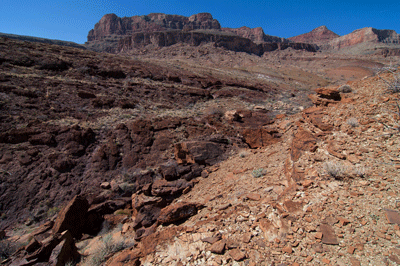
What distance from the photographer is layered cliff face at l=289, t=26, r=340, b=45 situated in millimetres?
140000

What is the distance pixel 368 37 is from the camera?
9875 cm

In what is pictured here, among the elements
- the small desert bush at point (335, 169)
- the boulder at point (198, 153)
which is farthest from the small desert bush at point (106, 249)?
the small desert bush at point (335, 169)

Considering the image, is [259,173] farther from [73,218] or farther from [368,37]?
[368,37]

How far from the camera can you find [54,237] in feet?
15.4

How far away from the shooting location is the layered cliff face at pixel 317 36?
140m

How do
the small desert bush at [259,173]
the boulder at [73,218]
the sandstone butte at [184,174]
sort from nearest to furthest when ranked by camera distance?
the sandstone butte at [184,174] < the small desert bush at [259,173] < the boulder at [73,218]

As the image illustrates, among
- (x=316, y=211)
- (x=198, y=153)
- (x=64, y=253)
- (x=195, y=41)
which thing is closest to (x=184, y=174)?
(x=198, y=153)

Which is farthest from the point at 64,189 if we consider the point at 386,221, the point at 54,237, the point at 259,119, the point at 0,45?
the point at 0,45

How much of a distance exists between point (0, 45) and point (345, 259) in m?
29.0

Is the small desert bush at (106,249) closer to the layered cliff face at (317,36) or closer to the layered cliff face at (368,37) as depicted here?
the layered cliff face at (368,37)

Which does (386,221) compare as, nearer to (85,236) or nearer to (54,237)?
(54,237)

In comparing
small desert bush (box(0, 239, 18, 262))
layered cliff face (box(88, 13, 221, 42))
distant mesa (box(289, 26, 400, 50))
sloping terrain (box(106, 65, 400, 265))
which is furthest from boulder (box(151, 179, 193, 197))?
distant mesa (box(289, 26, 400, 50))

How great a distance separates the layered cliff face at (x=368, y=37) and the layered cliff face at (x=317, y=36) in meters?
28.8

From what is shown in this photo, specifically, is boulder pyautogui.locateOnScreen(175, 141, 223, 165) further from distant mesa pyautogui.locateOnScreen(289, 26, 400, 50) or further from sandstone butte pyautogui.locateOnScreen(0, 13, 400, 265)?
distant mesa pyautogui.locateOnScreen(289, 26, 400, 50)
